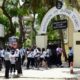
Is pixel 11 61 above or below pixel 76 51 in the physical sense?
below

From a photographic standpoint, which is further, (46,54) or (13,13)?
(13,13)

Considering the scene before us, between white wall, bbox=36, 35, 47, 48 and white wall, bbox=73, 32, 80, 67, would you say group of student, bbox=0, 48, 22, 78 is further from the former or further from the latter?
white wall, bbox=36, 35, 47, 48

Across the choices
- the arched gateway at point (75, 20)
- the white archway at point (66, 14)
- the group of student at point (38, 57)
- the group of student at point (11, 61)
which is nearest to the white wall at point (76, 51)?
the arched gateway at point (75, 20)

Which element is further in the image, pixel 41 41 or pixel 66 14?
pixel 41 41

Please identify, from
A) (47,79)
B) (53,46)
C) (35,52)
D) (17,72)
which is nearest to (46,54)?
(35,52)

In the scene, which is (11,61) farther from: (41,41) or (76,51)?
(41,41)

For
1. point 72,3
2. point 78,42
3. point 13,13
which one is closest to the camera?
point 72,3

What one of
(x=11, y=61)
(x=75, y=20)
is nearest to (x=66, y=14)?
(x=75, y=20)

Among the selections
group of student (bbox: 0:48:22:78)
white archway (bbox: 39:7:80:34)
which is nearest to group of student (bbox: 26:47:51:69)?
white archway (bbox: 39:7:80:34)

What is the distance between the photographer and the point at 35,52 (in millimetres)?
28266

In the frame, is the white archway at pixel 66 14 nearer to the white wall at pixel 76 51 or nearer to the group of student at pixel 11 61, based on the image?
the white wall at pixel 76 51

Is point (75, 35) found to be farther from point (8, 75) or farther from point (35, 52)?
point (8, 75)

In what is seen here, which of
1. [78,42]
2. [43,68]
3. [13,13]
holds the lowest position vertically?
[43,68]

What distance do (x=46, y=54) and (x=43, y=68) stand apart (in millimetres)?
1161
